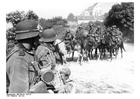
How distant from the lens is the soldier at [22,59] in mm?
1371

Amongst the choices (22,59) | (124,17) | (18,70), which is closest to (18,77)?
(18,70)

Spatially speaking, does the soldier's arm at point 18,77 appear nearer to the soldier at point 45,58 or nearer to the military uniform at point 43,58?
the soldier at point 45,58

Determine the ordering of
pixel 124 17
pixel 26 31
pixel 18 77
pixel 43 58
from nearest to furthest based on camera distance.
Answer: pixel 18 77 < pixel 26 31 < pixel 43 58 < pixel 124 17

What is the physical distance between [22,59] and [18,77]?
17 cm

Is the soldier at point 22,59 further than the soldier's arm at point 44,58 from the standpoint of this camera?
No

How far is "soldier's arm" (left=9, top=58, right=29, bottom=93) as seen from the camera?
1.36 meters

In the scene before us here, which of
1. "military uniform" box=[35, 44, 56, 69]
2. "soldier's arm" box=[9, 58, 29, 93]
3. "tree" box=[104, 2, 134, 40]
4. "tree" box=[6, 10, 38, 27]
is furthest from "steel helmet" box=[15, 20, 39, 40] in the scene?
"tree" box=[104, 2, 134, 40]

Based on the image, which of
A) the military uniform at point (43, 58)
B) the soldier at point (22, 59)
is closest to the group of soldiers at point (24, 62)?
the soldier at point (22, 59)

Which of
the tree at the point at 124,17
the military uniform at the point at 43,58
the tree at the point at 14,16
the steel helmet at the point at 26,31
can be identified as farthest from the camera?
the tree at the point at 124,17

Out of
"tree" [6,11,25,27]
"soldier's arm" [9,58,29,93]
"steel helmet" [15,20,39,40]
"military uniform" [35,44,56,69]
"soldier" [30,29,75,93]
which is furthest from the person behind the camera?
"tree" [6,11,25,27]

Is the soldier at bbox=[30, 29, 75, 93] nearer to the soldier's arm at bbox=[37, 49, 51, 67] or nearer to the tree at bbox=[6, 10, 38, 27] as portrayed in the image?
the soldier's arm at bbox=[37, 49, 51, 67]

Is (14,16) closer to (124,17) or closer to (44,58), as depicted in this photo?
(44,58)

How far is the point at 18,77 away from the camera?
1376mm

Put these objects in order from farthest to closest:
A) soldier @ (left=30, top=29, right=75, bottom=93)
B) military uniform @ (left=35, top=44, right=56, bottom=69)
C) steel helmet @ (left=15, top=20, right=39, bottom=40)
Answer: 1. military uniform @ (left=35, top=44, right=56, bottom=69)
2. soldier @ (left=30, top=29, right=75, bottom=93)
3. steel helmet @ (left=15, top=20, right=39, bottom=40)
